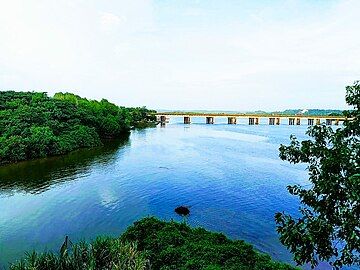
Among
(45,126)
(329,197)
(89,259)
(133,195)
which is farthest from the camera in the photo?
→ (45,126)

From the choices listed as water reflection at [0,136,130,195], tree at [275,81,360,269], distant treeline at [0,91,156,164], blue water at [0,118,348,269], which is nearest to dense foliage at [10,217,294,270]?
blue water at [0,118,348,269]

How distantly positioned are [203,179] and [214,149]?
25024 millimetres

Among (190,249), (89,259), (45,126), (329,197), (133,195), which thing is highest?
(329,197)

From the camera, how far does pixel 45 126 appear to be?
56.3 metres

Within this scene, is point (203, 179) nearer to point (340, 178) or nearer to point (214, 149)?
point (214, 149)

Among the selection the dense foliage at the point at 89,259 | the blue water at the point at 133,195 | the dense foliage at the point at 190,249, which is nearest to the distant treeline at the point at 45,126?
the blue water at the point at 133,195

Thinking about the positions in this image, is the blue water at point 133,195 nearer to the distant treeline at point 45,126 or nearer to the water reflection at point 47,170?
the water reflection at point 47,170

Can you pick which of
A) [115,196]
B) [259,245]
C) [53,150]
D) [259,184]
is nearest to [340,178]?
[259,245]

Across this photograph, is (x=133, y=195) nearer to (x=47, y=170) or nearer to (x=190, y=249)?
(x=47, y=170)

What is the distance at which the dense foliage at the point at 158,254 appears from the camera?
11.8 metres

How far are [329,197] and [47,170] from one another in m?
40.4

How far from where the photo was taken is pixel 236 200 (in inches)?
1254

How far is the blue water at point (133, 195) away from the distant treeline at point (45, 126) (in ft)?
8.62

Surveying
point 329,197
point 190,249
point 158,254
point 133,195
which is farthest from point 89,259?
point 133,195
